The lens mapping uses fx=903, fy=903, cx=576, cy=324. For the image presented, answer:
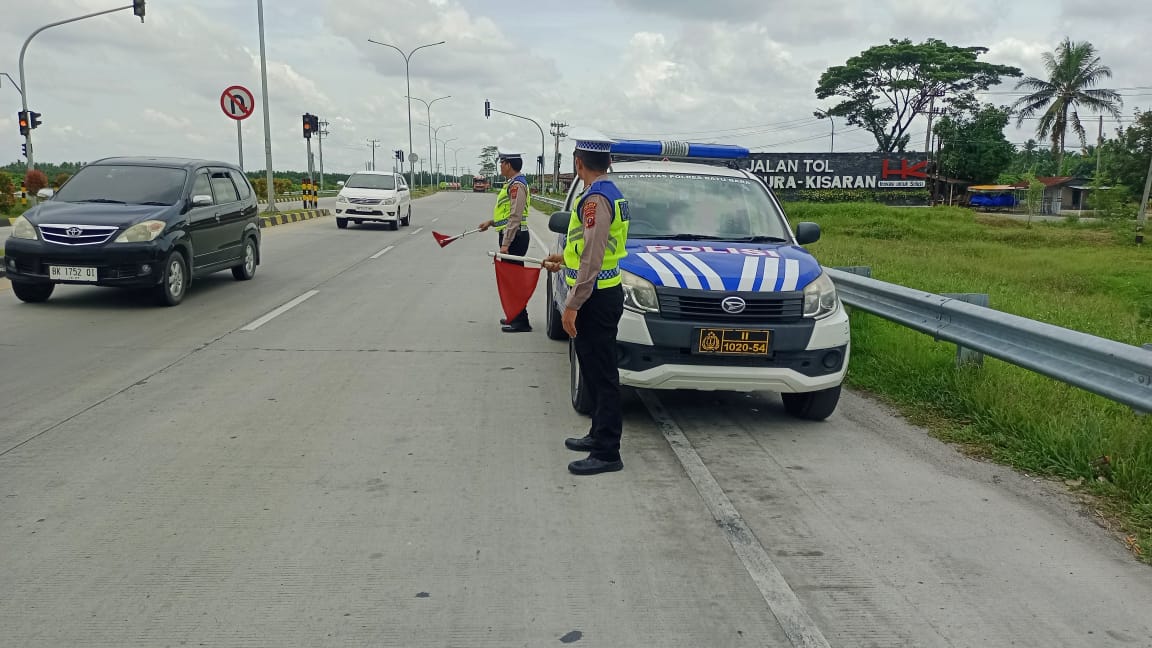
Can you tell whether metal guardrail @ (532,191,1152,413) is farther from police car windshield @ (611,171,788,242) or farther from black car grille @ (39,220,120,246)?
black car grille @ (39,220,120,246)

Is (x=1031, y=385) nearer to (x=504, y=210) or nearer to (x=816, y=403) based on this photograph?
(x=816, y=403)

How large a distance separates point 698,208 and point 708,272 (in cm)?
144

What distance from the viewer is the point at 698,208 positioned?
276 inches

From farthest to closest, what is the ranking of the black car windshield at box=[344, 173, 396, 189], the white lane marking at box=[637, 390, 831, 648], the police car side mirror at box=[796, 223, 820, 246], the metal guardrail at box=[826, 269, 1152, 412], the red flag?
the black car windshield at box=[344, 173, 396, 189], the red flag, the police car side mirror at box=[796, 223, 820, 246], the metal guardrail at box=[826, 269, 1152, 412], the white lane marking at box=[637, 390, 831, 648]

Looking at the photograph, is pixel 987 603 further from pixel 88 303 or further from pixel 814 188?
pixel 814 188

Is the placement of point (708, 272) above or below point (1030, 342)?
above

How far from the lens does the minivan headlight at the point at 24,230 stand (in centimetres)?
1002

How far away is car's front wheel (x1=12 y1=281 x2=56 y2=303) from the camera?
10.5 metres

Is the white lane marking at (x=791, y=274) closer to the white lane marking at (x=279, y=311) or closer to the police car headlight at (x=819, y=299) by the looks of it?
the police car headlight at (x=819, y=299)

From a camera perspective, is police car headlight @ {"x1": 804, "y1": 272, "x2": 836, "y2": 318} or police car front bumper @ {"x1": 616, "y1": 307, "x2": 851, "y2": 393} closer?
police car front bumper @ {"x1": 616, "y1": 307, "x2": 851, "y2": 393}

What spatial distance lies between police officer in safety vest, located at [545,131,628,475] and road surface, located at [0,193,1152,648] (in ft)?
0.82

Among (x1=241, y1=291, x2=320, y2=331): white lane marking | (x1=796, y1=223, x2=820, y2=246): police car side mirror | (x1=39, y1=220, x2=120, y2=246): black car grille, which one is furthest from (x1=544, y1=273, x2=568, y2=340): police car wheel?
(x1=39, y1=220, x2=120, y2=246): black car grille

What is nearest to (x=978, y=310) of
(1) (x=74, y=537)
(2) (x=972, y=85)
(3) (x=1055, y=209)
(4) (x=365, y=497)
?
(4) (x=365, y=497)

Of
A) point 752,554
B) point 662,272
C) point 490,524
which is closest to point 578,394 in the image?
point 662,272
